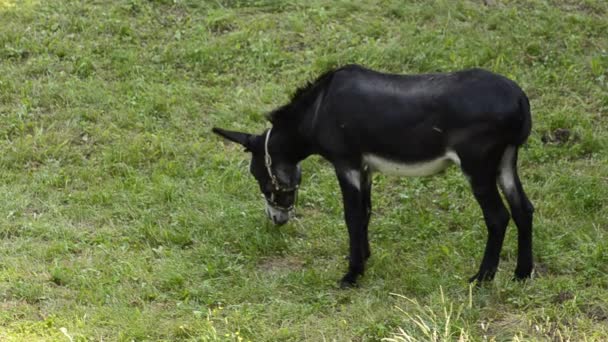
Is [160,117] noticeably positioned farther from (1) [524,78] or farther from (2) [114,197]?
(1) [524,78]

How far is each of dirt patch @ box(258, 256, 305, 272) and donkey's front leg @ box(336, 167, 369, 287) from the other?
0.53 metres

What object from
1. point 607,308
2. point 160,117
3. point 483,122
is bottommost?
point 160,117

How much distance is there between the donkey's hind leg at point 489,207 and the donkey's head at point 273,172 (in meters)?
1.64

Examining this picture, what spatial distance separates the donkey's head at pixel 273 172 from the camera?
7.38m

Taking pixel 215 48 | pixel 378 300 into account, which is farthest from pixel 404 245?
pixel 215 48

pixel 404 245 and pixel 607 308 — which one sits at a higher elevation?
pixel 607 308

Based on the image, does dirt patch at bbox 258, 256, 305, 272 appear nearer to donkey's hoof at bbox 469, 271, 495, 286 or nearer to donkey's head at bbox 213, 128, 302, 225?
donkey's head at bbox 213, 128, 302, 225

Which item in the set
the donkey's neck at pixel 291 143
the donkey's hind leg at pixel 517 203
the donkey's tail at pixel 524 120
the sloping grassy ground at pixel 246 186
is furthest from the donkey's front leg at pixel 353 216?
the donkey's tail at pixel 524 120

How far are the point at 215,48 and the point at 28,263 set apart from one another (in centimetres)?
432

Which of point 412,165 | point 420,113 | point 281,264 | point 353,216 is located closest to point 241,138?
point 281,264

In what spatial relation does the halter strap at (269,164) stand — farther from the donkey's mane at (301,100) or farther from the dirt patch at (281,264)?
the dirt patch at (281,264)

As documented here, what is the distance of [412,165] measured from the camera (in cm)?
661

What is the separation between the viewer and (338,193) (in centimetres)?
841

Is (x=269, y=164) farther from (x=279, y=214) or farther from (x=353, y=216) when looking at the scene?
(x=353, y=216)
